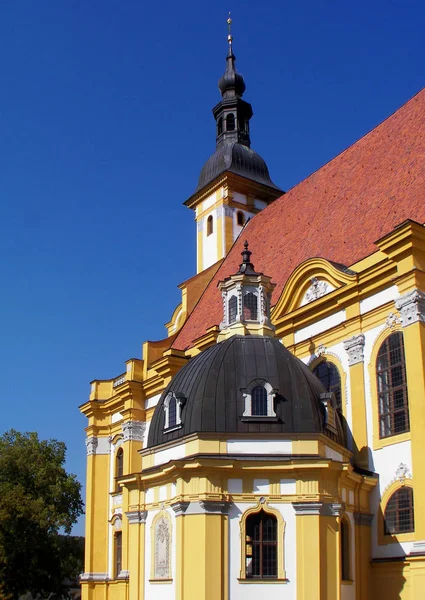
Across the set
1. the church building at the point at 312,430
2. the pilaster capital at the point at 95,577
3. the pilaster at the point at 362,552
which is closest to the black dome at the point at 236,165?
the church building at the point at 312,430

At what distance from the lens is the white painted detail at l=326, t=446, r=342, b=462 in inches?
781

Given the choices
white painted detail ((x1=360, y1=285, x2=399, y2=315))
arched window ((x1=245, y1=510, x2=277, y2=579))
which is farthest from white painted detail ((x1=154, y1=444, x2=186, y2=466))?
white painted detail ((x1=360, y1=285, x2=399, y2=315))

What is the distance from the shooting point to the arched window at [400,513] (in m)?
20.2

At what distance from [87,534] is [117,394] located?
6143 mm

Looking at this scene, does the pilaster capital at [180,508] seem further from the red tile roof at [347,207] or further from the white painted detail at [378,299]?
the red tile roof at [347,207]

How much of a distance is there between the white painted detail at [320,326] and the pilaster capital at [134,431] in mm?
11093

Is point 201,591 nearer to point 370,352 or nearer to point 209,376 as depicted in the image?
point 209,376

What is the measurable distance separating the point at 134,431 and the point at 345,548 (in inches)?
620

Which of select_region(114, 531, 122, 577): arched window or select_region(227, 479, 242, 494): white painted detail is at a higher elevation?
select_region(227, 479, 242, 494): white painted detail

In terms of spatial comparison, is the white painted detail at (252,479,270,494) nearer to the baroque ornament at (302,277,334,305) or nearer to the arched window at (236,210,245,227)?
the baroque ornament at (302,277,334,305)

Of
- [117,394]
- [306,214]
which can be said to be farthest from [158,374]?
[306,214]

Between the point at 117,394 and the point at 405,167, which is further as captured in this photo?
the point at 117,394

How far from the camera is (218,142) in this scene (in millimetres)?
42281

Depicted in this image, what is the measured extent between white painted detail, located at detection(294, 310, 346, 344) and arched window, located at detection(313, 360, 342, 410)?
99 centimetres
